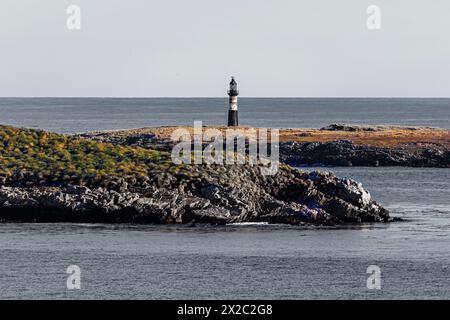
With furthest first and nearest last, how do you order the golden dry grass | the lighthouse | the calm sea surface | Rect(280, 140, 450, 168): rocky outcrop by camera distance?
the golden dry grass < Rect(280, 140, 450, 168): rocky outcrop < the lighthouse < the calm sea surface

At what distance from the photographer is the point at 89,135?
436 feet

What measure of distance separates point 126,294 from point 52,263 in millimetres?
6826

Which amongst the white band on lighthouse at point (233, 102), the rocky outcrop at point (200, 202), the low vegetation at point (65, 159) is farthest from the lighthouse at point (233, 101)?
the rocky outcrop at point (200, 202)

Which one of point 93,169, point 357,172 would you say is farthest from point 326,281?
point 357,172

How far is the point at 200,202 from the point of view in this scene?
6219 centimetres

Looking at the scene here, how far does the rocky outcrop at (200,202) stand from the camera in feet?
203

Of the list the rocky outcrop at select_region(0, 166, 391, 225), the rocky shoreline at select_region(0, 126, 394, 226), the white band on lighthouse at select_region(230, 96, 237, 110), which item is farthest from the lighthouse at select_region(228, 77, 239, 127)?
the rocky outcrop at select_region(0, 166, 391, 225)

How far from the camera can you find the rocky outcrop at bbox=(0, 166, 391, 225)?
203 feet

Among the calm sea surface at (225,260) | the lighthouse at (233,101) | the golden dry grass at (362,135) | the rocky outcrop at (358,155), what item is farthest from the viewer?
the golden dry grass at (362,135)

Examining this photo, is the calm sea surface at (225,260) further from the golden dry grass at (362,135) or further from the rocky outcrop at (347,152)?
the golden dry grass at (362,135)

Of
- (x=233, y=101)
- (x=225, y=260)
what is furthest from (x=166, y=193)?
(x=233, y=101)

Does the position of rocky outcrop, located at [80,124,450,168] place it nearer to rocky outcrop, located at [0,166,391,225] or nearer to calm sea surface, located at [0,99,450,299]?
rocky outcrop, located at [0,166,391,225]

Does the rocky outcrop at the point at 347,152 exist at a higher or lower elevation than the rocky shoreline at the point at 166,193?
lower
